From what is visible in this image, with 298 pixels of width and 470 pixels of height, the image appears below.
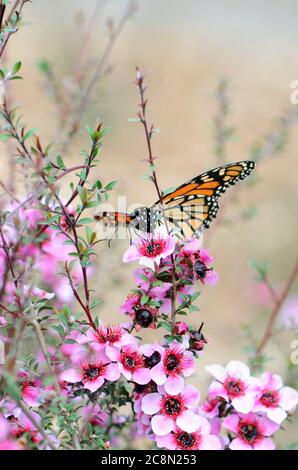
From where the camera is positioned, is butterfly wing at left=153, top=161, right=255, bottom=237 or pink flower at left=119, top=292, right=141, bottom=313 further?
butterfly wing at left=153, top=161, right=255, bottom=237

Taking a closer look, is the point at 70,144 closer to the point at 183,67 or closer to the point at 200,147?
the point at 200,147

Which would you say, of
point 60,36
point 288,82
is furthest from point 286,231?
point 60,36

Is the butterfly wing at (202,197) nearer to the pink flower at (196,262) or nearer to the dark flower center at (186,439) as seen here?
the pink flower at (196,262)

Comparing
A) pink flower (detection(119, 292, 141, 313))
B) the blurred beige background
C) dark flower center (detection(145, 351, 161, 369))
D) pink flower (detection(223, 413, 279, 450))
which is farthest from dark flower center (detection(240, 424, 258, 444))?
the blurred beige background

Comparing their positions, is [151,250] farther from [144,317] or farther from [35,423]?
[35,423]

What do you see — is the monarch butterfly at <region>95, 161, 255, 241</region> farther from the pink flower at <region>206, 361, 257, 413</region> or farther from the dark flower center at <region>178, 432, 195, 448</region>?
the dark flower center at <region>178, 432, 195, 448</region>

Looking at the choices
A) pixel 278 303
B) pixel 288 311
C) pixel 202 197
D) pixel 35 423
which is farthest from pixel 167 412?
pixel 288 311
